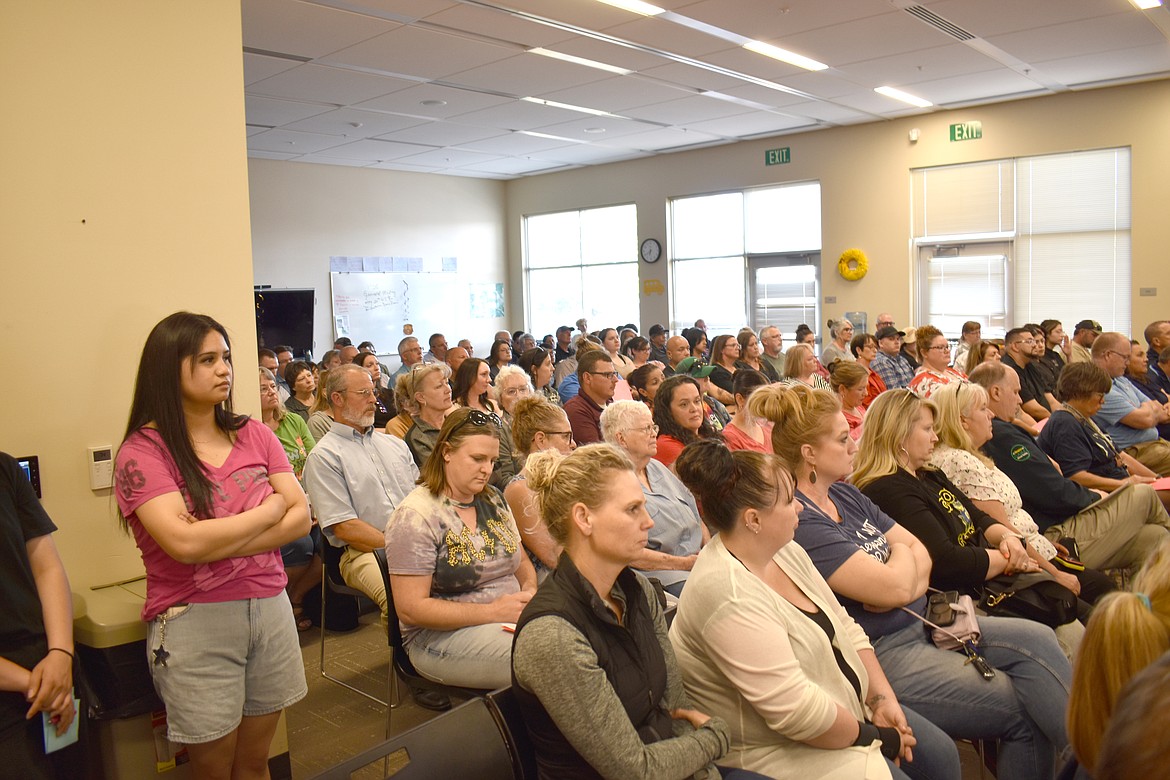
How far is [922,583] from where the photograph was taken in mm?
2629

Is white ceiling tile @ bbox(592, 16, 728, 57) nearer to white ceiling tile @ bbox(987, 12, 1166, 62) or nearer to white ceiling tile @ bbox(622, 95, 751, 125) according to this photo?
white ceiling tile @ bbox(622, 95, 751, 125)

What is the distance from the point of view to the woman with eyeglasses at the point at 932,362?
652 cm

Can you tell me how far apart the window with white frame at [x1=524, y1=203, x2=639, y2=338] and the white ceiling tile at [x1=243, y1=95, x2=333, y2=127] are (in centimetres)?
558

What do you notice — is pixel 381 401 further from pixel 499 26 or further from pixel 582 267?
pixel 582 267

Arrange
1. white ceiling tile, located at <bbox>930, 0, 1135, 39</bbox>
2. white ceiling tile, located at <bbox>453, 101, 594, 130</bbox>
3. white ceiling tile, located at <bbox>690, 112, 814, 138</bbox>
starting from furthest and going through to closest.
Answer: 1. white ceiling tile, located at <bbox>690, 112, 814, 138</bbox>
2. white ceiling tile, located at <bbox>453, 101, 594, 130</bbox>
3. white ceiling tile, located at <bbox>930, 0, 1135, 39</bbox>

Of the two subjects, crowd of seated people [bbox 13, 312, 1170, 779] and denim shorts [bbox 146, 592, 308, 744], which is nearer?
crowd of seated people [bbox 13, 312, 1170, 779]

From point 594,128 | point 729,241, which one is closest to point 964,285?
point 729,241

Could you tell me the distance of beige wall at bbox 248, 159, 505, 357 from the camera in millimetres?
11805

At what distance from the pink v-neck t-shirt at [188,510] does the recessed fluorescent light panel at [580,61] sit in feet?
18.9

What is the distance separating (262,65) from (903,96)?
21.8ft

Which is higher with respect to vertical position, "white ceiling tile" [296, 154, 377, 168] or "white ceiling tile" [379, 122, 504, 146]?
"white ceiling tile" [296, 154, 377, 168]

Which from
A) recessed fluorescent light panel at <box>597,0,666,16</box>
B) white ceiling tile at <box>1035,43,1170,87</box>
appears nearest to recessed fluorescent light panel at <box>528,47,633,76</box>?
recessed fluorescent light panel at <box>597,0,666,16</box>

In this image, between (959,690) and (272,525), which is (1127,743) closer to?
(959,690)

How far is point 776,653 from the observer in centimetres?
191
